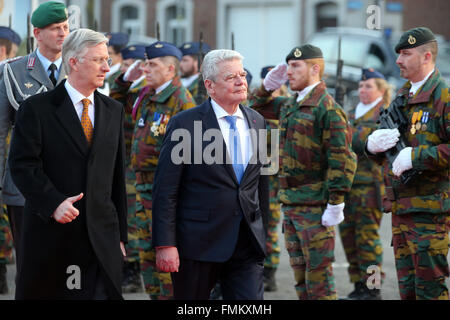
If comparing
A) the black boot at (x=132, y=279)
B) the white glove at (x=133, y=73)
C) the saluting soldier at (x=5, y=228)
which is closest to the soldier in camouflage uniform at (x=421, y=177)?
the white glove at (x=133, y=73)

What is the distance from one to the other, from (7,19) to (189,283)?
6723mm

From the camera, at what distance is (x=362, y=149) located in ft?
28.8

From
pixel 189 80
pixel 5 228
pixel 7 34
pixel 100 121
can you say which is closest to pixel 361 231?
pixel 189 80

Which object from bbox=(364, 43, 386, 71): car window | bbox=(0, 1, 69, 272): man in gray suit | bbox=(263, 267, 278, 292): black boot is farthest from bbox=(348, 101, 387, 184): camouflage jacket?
bbox=(364, 43, 386, 71): car window

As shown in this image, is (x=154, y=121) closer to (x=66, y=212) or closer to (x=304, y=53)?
(x=304, y=53)

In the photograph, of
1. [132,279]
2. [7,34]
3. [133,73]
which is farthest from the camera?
[7,34]

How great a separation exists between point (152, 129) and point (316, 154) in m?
1.51

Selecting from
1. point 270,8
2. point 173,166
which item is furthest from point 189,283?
point 270,8

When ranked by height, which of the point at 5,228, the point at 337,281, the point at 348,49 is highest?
the point at 348,49

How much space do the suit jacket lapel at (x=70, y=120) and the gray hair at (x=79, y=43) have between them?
0.75 ft

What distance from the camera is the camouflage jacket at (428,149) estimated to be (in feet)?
20.2
